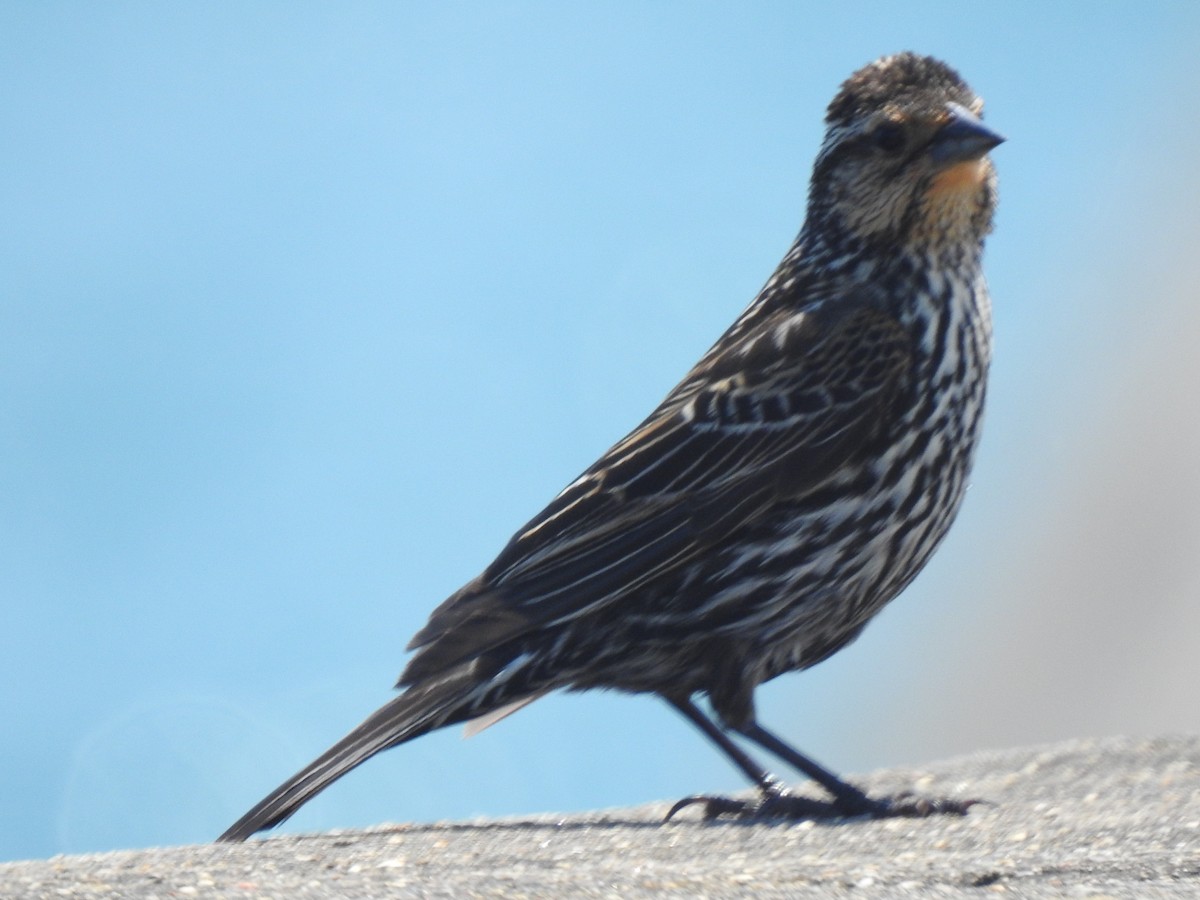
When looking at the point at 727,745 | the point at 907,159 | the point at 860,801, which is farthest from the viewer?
the point at 907,159

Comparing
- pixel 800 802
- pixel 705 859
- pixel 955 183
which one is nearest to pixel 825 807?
pixel 800 802

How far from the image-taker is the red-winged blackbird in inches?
194

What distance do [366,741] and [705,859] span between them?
1.09 meters

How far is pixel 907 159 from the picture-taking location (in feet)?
17.9

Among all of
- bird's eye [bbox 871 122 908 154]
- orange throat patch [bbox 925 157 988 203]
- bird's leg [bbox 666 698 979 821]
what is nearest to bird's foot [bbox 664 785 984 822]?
bird's leg [bbox 666 698 979 821]

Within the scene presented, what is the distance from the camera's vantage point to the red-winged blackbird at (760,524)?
492 cm

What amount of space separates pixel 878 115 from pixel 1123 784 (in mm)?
2257

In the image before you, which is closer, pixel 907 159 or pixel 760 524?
pixel 760 524

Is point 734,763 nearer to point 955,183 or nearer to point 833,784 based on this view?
point 833,784

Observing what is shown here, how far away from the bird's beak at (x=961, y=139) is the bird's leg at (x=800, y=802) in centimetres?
186

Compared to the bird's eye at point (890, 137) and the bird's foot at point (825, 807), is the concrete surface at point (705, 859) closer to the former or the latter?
the bird's foot at point (825, 807)

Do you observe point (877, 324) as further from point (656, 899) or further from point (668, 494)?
point (656, 899)

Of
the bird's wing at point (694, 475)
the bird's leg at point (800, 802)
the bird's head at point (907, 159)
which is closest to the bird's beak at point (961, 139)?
the bird's head at point (907, 159)

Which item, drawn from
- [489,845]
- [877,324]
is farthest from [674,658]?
[877,324]
